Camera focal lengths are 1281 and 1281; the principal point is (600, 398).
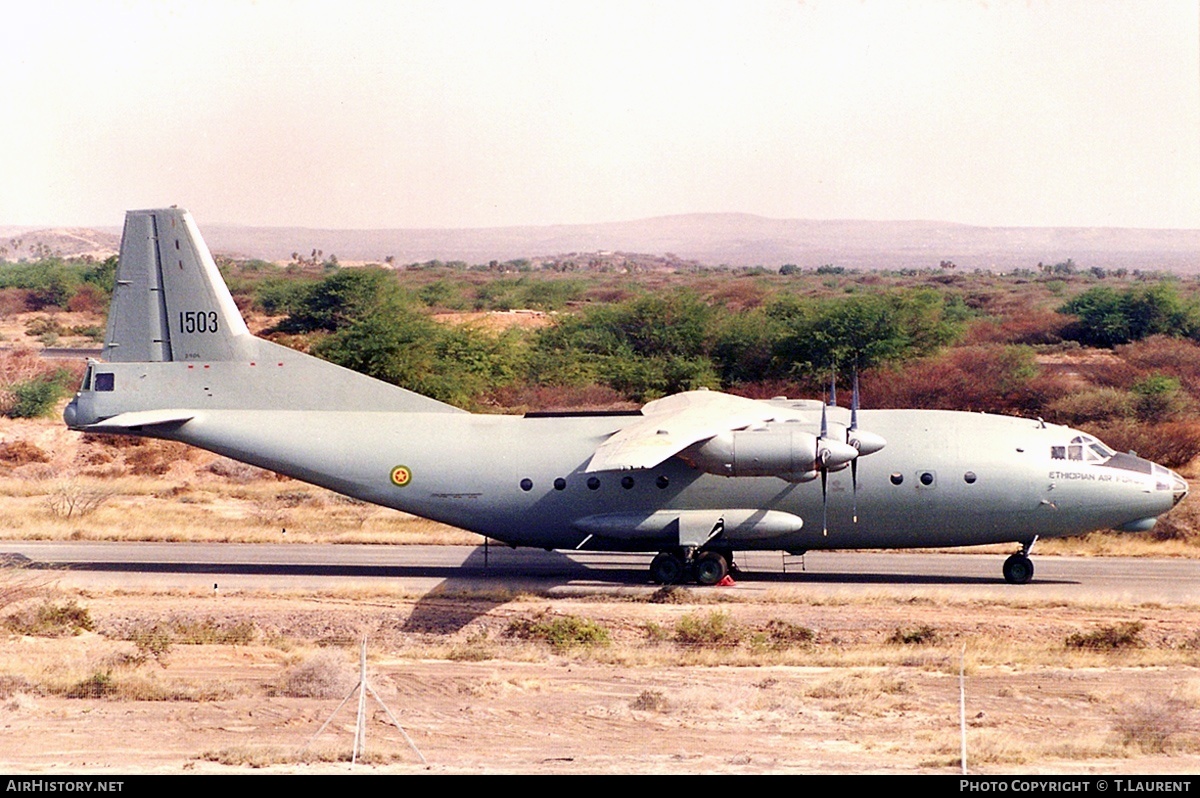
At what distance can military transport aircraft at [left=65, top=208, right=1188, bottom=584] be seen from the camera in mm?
29312

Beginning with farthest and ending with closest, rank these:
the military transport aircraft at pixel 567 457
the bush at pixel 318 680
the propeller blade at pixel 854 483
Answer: the military transport aircraft at pixel 567 457
the propeller blade at pixel 854 483
the bush at pixel 318 680

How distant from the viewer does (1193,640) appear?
25.2 metres

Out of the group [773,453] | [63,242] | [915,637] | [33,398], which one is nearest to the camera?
[915,637]

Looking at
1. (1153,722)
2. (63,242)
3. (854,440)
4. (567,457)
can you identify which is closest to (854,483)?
(854,440)

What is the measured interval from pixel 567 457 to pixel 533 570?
4078 millimetres

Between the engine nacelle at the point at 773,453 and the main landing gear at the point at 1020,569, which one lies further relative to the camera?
the main landing gear at the point at 1020,569

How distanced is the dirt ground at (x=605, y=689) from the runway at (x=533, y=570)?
170cm

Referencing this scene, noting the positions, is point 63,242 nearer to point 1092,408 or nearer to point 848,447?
point 1092,408

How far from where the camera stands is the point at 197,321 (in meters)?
31.4

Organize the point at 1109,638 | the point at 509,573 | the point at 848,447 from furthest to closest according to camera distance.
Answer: the point at 509,573
the point at 848,447
the point at 1109,638

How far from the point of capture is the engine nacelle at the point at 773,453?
26969 millimetres

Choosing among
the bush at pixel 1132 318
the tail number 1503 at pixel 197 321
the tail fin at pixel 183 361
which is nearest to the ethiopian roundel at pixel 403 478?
the tail fin at pixel 183 361

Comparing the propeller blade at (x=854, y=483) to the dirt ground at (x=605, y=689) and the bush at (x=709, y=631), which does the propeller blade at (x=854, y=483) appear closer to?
the dirt ground at (x=605, y=689)

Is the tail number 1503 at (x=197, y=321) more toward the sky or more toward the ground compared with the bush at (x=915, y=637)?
more toward the sky
